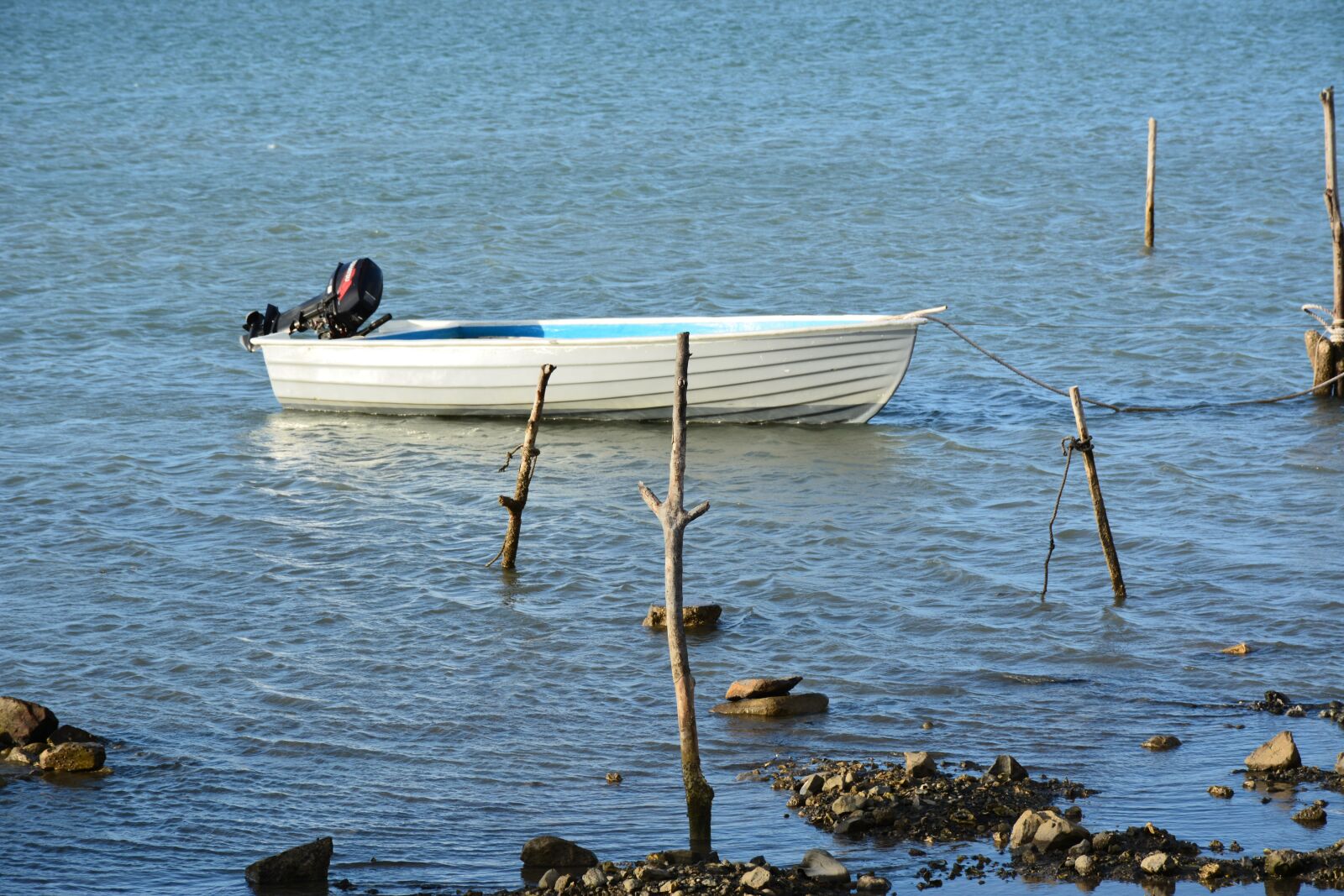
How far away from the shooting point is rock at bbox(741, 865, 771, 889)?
6.95 m

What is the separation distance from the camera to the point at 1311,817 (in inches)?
300

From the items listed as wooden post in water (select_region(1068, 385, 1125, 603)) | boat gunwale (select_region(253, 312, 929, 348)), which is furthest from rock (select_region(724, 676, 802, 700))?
boat gunwale (select_region(253, 312, 929, 348))

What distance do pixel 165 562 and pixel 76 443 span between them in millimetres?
3958

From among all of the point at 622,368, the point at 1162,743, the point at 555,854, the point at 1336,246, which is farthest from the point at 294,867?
the point at 1336,246

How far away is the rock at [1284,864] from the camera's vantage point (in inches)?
277

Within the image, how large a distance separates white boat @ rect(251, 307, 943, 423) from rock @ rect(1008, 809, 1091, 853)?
7.75 meters

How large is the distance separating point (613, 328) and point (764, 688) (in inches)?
300

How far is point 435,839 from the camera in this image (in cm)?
807

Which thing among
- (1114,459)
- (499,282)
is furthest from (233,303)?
(1114,459)

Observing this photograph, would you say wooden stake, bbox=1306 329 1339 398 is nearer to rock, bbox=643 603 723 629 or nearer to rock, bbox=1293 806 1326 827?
rock, bbox=643 603 723 629

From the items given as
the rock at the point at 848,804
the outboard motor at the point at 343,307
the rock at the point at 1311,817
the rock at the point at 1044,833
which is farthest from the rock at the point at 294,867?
the outboard motor at the point at 343,307

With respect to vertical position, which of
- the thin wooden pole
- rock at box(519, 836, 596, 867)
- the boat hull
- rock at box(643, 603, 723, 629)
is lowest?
rock at box(519, 836, 596, 867)

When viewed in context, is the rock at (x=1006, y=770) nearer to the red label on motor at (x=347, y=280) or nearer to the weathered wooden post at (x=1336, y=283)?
the weathered wooden post at (x=1336, y=283)

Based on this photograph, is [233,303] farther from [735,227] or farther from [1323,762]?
[1323,762]
